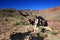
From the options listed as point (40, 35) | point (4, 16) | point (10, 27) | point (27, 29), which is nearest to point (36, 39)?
point (40, 35)

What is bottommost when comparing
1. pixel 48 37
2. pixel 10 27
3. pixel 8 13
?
pixel 48 37

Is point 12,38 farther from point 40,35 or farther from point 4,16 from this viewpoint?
point 4,16

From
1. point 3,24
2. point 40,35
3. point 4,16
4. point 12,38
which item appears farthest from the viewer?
point 4,16

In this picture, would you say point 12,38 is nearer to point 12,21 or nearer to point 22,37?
point 22,37

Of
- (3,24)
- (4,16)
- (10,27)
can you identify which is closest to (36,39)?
(10,27)

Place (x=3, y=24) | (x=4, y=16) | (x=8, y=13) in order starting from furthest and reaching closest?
(x=8, y=13) → (x=4, y=16) → (x=3, y=24)

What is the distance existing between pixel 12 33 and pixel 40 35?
1.22 metres

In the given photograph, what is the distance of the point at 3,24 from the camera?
7176 mm

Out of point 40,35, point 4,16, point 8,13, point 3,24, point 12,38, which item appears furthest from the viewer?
point 8,13

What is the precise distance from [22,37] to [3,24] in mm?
1531

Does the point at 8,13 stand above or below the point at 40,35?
above

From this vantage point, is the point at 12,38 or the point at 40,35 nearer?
the point at 12,38

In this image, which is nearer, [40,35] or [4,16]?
[40,35]

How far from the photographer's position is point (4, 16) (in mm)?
8258
